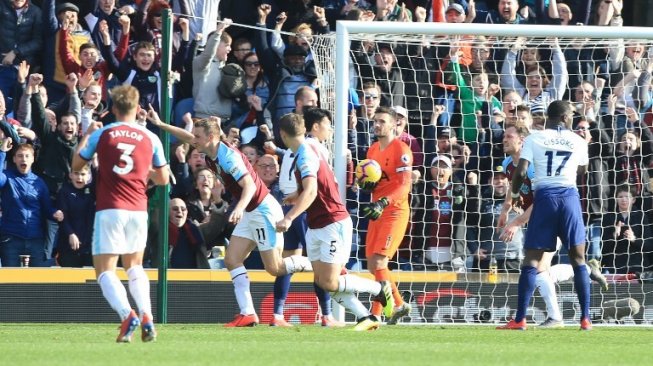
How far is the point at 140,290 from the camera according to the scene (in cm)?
966

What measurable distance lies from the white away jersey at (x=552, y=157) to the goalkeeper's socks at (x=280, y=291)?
2649mm

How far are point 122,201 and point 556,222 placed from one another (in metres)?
4.62

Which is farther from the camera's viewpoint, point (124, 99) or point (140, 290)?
point (124, 99)

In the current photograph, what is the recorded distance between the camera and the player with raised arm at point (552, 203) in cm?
1239

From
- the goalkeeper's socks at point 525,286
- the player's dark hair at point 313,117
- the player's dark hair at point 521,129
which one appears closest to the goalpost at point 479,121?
the player's dark hair at point 521,129

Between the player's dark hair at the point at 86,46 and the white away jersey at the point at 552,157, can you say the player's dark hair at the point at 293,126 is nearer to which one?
the white away jersey at the point at 552,157

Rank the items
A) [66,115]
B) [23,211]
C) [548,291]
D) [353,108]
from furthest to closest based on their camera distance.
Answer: [353,108]
[66,115]
[23,211]
[548,291]

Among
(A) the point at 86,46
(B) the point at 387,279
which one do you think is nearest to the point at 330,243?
(B) the point at 387,279

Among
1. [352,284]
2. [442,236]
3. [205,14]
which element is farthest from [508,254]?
[205,14]

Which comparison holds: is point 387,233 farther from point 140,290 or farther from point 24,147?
point 24,147

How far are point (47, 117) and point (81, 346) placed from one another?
238 inches

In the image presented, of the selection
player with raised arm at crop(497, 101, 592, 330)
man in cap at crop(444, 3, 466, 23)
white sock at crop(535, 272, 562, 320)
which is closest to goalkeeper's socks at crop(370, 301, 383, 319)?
player with raised arm at crop(497, 101, 592, 330)

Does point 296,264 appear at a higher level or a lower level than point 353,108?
lower

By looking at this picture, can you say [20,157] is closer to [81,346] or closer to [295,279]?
[295,279]
